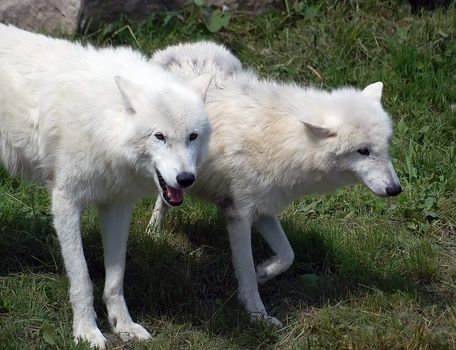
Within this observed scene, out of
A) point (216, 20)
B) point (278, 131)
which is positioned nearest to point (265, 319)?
point (278, 131)

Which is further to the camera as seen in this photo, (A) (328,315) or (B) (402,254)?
(B) (402,254)

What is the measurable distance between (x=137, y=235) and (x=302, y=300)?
1251mm

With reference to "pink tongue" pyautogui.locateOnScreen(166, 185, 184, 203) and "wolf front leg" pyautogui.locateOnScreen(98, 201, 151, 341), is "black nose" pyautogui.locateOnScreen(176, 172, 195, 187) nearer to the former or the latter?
"pink tongue" pyautogui.locateOnScreen(166, 185, 184, 203)

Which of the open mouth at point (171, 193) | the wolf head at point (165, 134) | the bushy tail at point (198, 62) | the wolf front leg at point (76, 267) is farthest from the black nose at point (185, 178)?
the bushy tail at point (198, 62)

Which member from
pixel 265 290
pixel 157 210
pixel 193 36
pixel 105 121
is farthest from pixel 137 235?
pixel 193 36

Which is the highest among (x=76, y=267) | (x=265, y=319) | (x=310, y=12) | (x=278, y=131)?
(x=278, y=131)

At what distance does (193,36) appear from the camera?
8.95m

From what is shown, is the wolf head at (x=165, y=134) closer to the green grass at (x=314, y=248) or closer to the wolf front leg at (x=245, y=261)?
the wolf front leg at (x=245, y=261)

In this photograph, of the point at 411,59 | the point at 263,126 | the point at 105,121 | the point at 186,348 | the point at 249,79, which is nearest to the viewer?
the point at 105,121

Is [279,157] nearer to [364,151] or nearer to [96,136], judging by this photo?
[364,151]

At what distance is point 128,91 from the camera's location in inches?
211

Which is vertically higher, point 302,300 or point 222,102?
point 222,102

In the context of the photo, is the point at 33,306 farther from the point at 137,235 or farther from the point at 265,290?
the point at 265,290

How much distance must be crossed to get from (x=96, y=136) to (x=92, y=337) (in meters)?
1.22
